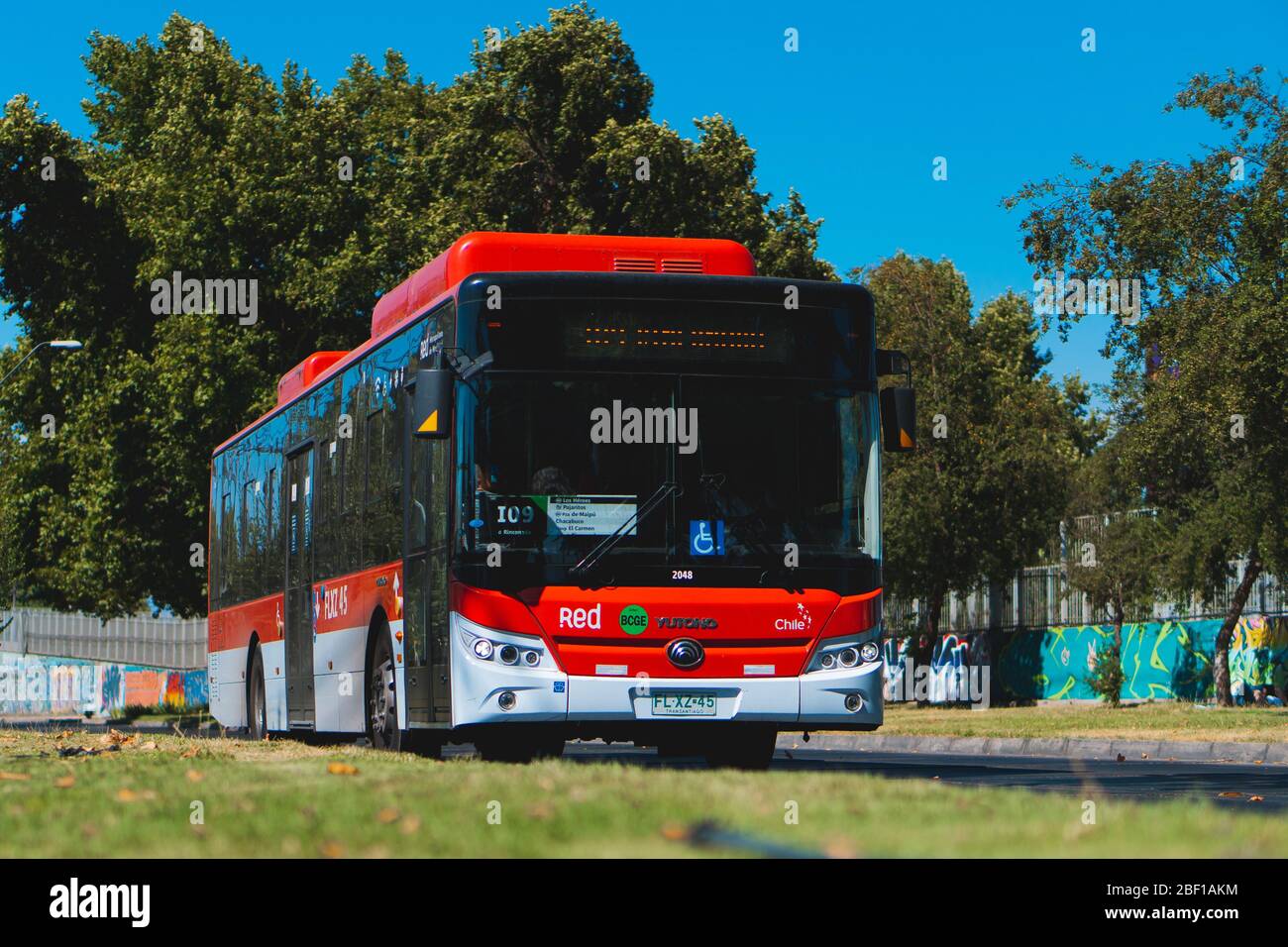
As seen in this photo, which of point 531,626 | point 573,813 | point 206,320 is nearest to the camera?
point 573,813

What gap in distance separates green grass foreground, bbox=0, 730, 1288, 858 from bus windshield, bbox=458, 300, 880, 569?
3611 mm

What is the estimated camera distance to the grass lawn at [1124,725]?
23.5 m

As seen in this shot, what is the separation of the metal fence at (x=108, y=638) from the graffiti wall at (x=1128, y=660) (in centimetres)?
3161

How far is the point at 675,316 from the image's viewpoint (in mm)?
14023

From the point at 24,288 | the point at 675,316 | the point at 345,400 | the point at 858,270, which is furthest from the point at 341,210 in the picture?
the point at 675,316

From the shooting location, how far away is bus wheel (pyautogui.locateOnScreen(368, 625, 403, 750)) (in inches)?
618

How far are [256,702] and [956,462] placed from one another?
24.3m

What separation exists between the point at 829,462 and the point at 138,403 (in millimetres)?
29652

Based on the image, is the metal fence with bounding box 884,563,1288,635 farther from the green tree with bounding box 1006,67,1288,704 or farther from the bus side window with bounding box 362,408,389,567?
the bus side window with bounding box 362,408,389,567

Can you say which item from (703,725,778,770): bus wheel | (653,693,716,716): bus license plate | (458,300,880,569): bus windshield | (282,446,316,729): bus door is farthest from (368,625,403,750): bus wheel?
(653,693,716,716): bus license plate

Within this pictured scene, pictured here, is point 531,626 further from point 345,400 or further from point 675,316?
point 345,400

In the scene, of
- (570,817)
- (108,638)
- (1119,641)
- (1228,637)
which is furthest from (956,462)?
(108,638)

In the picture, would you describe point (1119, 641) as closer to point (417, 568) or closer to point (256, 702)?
point (256, 702)

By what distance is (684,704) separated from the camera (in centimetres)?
1342
